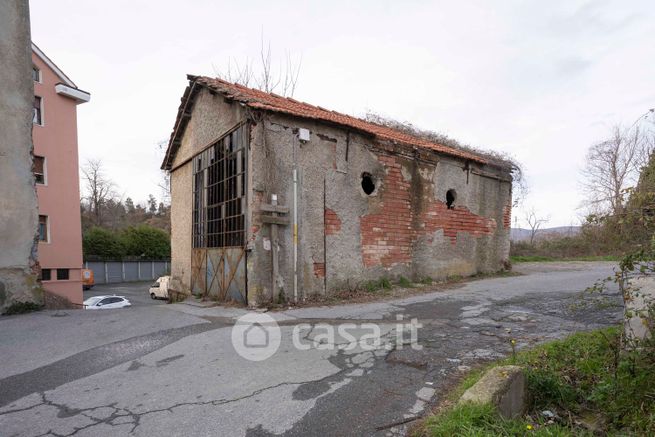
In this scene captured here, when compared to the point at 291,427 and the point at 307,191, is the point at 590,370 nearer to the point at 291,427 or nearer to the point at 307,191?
the point at 291,427

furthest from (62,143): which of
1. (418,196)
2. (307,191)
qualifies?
(418,196)

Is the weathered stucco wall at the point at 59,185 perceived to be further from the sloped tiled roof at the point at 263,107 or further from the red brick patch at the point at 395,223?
the red brick patch at the point at 395,223

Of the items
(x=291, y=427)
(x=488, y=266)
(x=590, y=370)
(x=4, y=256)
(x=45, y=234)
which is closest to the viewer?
(x=291, y=427)

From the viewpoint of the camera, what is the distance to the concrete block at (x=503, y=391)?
286 cm

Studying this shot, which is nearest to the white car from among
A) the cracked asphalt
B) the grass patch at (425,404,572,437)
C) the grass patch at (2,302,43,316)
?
the grass patch at (2,302,43,316)

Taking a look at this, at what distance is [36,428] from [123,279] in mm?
32212

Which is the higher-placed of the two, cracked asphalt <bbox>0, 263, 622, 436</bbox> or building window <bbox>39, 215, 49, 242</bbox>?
building window <bbox>39, 215, 49, 242</bbox>

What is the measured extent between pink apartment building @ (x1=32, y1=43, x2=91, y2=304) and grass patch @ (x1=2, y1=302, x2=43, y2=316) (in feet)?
42.8

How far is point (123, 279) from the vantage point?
31078 mm

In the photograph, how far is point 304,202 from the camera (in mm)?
8000

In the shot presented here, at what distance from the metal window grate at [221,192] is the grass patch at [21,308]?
147 inches

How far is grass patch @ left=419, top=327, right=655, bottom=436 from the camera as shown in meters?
2.69

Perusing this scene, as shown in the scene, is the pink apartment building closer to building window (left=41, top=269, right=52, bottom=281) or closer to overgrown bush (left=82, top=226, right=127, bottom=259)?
building window (left=41, top=269, right=52, bottom=281)

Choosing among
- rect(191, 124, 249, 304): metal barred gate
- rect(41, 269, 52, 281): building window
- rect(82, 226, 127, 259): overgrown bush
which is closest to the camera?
rect(191, 124, 249, 304): metal barred gate
